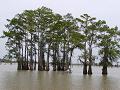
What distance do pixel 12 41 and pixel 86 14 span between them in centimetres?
1496

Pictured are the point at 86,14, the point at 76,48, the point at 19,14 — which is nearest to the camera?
the point at 86,14

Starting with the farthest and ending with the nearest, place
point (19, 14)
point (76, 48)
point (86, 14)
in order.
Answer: point (19, 14)
point (76, 48)
point (86, 14)

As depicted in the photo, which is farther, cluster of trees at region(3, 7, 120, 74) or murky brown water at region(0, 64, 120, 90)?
cluster of trees at region(3, 7, 120, 74)

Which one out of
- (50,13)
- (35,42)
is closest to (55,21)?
(50,13)

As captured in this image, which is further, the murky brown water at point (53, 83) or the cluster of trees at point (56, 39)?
the cluster of trees at point (56, 39)

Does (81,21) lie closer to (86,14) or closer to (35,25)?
(86,14)

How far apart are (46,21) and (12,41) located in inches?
282

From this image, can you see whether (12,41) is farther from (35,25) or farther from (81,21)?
(81,21)

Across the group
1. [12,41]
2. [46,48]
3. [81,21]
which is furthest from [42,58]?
[81,21]

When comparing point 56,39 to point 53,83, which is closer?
point 53,83

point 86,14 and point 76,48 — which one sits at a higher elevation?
point 86,14

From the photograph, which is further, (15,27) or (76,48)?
(15,27)

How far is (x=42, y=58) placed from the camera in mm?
59000

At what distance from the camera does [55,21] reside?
57625mm
